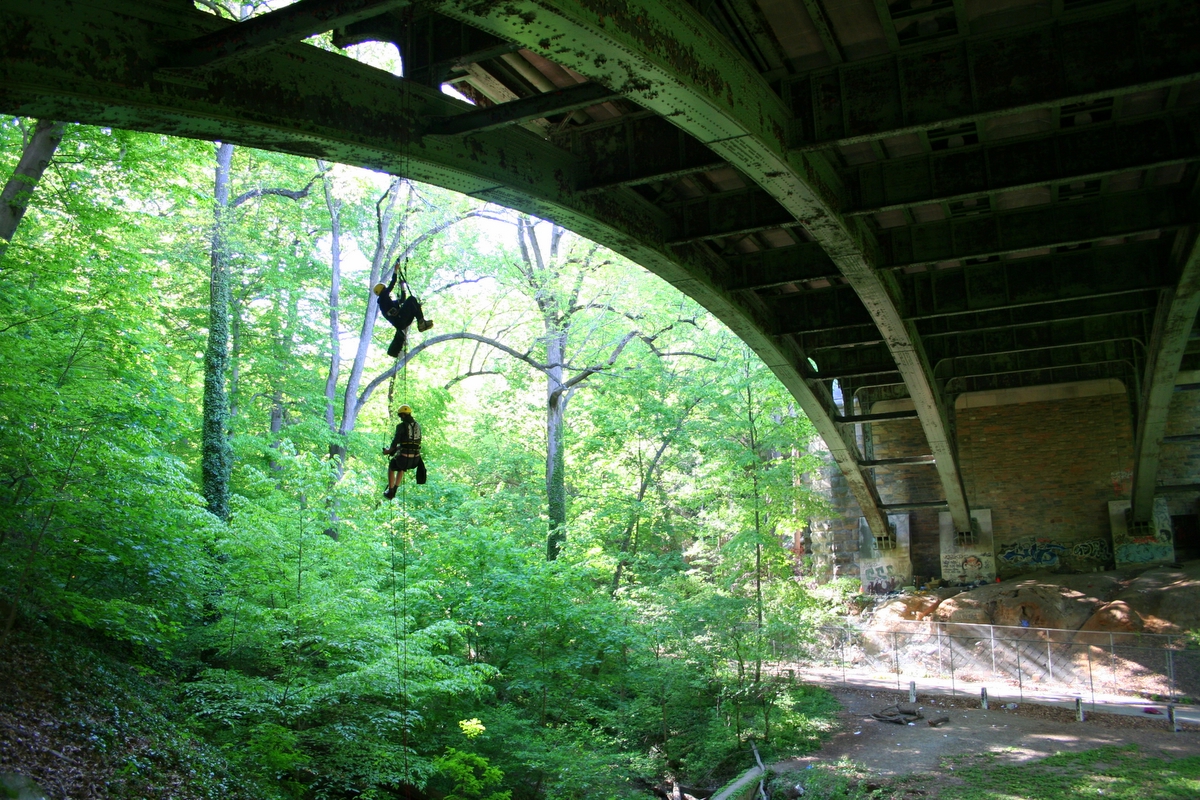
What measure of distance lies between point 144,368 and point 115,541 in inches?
148

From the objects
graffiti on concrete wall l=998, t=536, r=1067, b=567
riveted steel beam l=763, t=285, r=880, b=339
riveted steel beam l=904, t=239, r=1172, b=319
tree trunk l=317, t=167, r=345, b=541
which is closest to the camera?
riveted steel beam l=904, t=239, r=1172, b=319


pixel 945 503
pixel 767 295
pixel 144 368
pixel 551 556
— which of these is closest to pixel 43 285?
pixel 144 368

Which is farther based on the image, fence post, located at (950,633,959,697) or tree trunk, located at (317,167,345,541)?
tree trunk, located at (317,167,345,541)

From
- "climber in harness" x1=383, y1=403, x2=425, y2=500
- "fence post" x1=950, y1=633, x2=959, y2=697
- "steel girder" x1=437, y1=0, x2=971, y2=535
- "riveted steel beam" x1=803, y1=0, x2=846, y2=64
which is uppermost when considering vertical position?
"riveted steel beam" x1=803, y1=0, x2=846, y2=64

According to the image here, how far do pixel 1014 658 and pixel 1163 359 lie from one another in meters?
9.38

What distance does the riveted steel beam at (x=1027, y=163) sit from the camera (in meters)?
9.59

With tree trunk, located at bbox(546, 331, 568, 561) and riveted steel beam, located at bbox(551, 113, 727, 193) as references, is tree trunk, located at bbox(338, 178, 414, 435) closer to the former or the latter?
tree trunk, located at bbox(546, 331, 568, 561)

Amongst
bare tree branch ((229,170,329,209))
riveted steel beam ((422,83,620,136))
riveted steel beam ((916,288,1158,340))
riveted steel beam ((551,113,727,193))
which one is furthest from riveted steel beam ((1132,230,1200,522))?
bare tree branch ((229,170,329,209))

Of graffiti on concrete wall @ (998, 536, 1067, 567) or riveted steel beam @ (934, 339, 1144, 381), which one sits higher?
riveted steel beam @ (934, 339, 1144, 381)

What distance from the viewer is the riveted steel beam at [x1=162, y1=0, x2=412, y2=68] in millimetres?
5469

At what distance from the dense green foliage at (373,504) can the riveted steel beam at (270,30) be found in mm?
2359

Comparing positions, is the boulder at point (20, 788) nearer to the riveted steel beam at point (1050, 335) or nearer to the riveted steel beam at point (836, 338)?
the riveted steel beam at point (836, 338)

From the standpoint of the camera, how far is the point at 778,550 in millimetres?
19734

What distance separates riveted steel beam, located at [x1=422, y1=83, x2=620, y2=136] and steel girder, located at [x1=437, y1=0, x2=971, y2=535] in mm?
835
